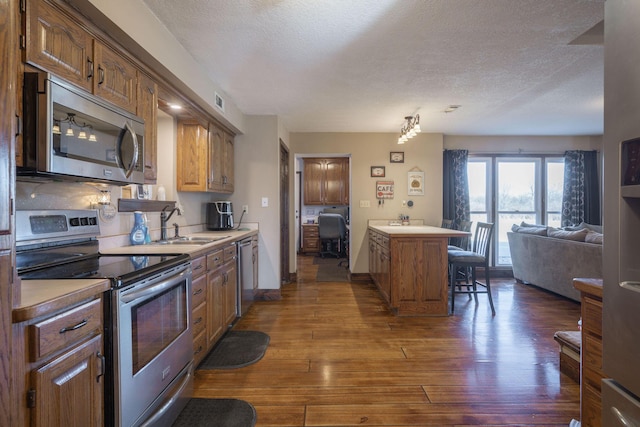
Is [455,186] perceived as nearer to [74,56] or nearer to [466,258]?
[466,258]

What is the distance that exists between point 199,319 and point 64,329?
4.04 ft

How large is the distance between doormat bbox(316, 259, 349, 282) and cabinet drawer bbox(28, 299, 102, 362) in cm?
403

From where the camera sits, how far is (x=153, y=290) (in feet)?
4.92

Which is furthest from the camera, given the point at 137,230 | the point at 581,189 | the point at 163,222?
the point at 581,189

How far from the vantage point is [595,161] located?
5262 mm

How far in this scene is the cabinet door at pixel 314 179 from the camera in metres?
7.50

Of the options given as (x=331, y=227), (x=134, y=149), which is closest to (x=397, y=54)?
(x=134, y=149)

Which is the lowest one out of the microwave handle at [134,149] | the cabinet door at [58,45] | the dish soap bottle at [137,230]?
the dish soap bottle at [137,230]

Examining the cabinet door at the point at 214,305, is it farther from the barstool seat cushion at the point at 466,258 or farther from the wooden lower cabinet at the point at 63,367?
the barstool seat cushion at the point at 466,258

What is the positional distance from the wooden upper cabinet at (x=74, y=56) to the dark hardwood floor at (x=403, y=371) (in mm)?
1880

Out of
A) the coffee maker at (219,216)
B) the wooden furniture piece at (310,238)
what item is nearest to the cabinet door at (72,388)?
the coffee maker at (219,216)

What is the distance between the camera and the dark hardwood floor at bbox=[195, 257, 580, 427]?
1795 millimetres

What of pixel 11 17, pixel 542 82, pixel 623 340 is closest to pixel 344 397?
pixel 623 340

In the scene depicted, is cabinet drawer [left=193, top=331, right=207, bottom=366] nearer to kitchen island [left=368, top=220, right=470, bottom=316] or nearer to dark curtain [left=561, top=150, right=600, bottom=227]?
kitchen island [left=368, top=220, right=470, bottom=316]
